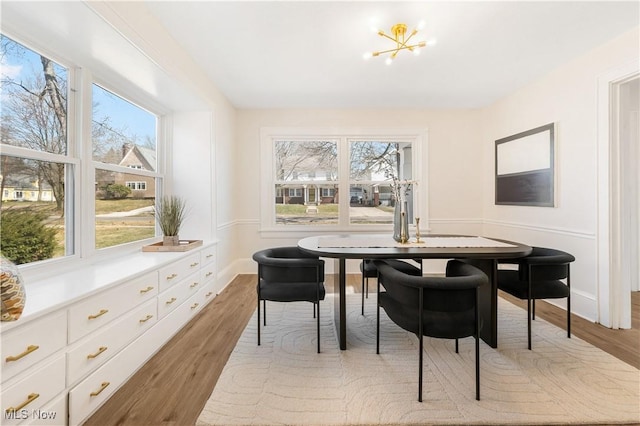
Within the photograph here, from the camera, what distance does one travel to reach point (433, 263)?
4.43 m

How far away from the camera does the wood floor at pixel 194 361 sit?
153 cm

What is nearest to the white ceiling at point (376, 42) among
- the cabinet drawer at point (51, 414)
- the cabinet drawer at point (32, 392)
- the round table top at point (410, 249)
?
the round table top at point (410, 249)

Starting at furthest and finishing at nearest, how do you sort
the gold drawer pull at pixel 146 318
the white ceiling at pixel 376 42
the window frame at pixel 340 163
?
the window frame at pixel 340 163, the white ceiling at pixel 376 42, the gold drawer pull at pixel 146 318

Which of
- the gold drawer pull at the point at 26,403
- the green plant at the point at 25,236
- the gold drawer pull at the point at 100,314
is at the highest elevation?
the green plant at the point at 25,236

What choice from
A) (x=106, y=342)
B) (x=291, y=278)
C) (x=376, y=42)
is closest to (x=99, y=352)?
(x=106, y=342)

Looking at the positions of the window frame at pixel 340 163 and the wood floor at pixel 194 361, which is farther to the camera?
the window frame at pixel 340 163

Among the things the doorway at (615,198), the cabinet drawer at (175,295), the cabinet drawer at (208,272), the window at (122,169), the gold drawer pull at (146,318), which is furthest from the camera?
the cabinet drawer at (208,272)

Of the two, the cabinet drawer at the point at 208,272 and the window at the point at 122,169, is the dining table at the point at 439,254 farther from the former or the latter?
the window at the point at 122,169

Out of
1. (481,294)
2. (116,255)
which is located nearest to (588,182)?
(481,294)

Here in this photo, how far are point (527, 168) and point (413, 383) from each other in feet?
9.88

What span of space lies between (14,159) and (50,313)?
106 centimetres

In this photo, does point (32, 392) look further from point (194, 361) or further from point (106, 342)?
point (194, 361)

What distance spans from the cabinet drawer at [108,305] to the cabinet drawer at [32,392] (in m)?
0.14

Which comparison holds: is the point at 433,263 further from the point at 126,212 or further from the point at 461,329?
the point at 126,212
